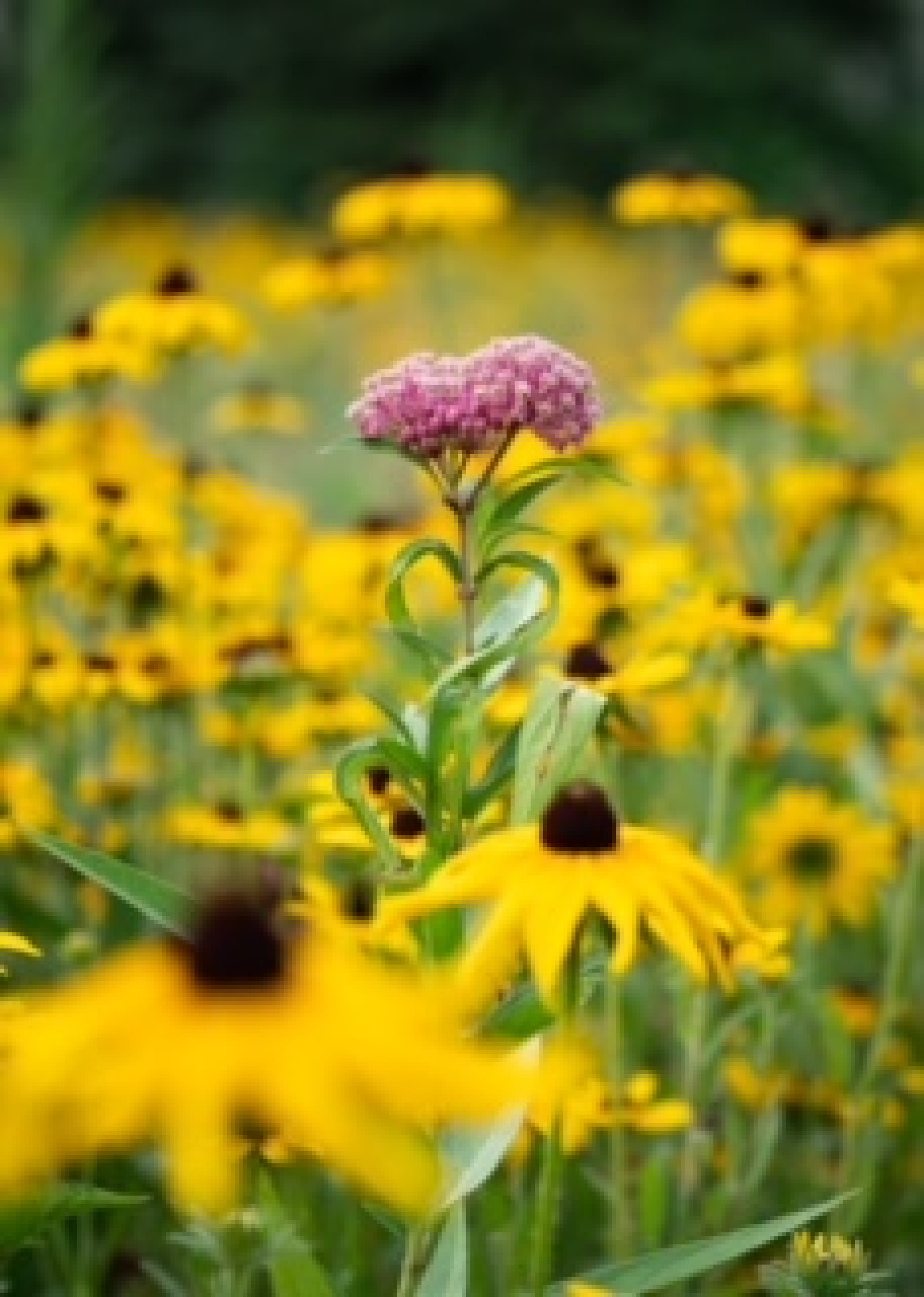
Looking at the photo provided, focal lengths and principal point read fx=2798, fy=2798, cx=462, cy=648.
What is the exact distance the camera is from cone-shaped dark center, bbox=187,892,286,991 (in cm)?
111

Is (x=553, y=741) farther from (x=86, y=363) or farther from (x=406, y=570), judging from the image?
(x=86, y=363)

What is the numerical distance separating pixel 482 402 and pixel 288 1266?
0.52m

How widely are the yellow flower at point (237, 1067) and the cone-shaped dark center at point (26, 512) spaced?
157 cm

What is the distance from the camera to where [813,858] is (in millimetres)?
2852

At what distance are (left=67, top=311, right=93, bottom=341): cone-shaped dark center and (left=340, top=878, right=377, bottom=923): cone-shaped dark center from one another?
0.79 meters

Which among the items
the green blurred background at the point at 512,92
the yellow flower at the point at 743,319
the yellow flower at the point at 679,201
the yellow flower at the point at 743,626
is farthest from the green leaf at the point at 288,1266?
the green blurred background at the point at 512,92

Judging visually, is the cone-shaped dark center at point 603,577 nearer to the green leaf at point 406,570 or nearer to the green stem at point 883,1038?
the green stem at point 883,1038

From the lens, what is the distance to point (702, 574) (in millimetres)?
2834

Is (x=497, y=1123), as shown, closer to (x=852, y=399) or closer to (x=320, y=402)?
(x=852, y=399)

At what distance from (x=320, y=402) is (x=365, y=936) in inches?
165

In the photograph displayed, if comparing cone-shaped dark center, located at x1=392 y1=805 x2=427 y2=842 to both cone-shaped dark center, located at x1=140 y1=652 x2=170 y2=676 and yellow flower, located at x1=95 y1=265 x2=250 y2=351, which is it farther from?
yellow flower, located at x1=95 y1=265 x2=250 y2=351

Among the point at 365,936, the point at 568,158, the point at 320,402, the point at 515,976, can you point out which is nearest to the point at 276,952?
the point at 515,976

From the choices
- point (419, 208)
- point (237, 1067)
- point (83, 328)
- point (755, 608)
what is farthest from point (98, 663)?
point (237, 1067)

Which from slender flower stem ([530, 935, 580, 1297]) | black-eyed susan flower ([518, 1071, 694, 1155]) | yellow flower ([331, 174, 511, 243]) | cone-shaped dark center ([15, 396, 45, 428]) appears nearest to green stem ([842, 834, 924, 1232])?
black-eyed susan flower ([518, 1071, 694, 1155])
